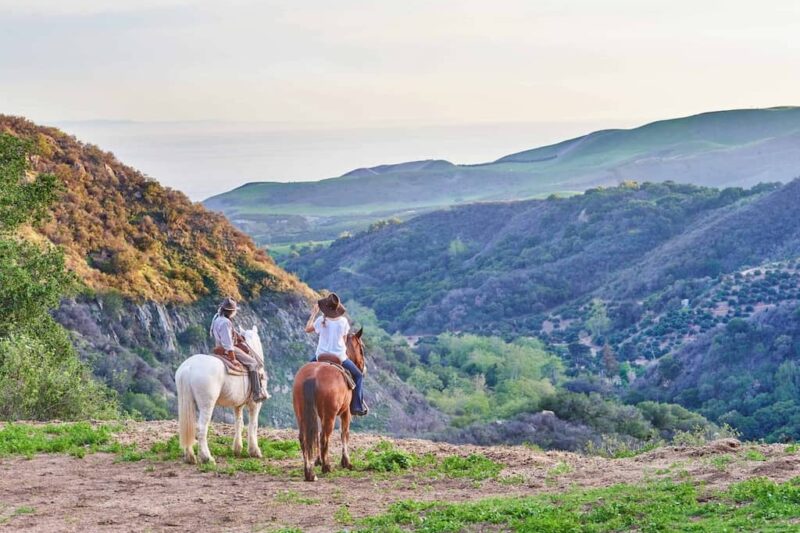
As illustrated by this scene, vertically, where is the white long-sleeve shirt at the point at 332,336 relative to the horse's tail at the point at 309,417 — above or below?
above

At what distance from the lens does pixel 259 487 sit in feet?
42.3

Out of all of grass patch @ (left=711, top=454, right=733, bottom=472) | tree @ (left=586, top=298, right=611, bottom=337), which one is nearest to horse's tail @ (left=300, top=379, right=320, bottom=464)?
grass patch @ (left=711, top=454, right=733, bottom=472)

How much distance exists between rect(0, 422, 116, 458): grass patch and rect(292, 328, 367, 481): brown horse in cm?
345

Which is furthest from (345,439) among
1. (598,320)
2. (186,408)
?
(598,320)

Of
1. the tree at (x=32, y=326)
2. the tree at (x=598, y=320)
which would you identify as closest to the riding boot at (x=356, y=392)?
the tree at (x=32, y=326)

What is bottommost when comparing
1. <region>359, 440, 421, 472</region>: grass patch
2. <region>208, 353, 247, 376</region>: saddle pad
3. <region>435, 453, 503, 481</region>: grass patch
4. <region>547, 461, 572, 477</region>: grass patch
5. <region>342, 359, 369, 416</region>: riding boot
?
<region>547, 461, 572, 477</region>: grass patch

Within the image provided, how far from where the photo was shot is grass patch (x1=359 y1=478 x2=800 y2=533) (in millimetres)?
9867

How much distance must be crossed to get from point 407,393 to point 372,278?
216ft

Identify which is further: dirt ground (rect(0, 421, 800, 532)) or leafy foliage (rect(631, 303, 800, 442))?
leafy foliage (rect(631, 303, 800, 442))

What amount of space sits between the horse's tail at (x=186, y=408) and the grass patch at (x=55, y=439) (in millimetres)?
1677

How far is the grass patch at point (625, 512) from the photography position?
32.4ft

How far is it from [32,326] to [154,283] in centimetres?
1444

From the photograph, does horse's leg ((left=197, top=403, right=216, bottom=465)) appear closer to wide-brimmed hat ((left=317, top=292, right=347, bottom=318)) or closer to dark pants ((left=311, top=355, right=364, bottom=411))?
dark pants ((left=311, top=355, right=364, bottom=411))

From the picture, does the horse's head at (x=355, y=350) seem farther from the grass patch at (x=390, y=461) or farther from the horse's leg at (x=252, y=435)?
the horse's leg at (x=252, y=435)
